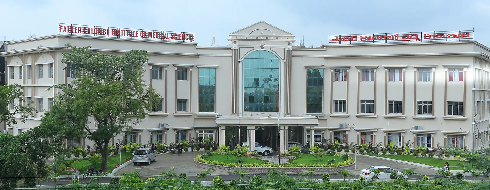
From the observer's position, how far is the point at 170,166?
37656 millimetres

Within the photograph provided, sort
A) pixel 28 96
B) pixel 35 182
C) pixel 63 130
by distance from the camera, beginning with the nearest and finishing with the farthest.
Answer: pixel 35 182
pixel 63 130
pixel 28 96

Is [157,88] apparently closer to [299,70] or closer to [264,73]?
[264,73]

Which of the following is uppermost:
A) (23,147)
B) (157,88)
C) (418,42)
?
(418,42)

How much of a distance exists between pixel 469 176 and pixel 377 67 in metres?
14.4

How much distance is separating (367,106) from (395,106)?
90.2 inches

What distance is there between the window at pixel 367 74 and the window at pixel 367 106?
1916mm

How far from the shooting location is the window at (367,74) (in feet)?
151

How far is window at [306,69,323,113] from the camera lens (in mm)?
47156

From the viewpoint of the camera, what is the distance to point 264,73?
153 ft

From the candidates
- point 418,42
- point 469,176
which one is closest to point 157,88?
point 418,42

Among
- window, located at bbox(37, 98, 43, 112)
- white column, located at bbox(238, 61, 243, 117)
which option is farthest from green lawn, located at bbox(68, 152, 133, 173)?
white column, located at bbox(238, 61, 243, 117)

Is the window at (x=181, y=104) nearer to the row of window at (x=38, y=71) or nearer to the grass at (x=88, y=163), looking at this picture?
the grass at (x=88, y=163)

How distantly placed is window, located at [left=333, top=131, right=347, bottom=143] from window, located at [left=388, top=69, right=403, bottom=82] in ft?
19.7

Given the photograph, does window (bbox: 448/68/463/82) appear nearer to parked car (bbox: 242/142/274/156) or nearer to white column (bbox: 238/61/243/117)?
parked car (bbox: 242/142/274/156)
